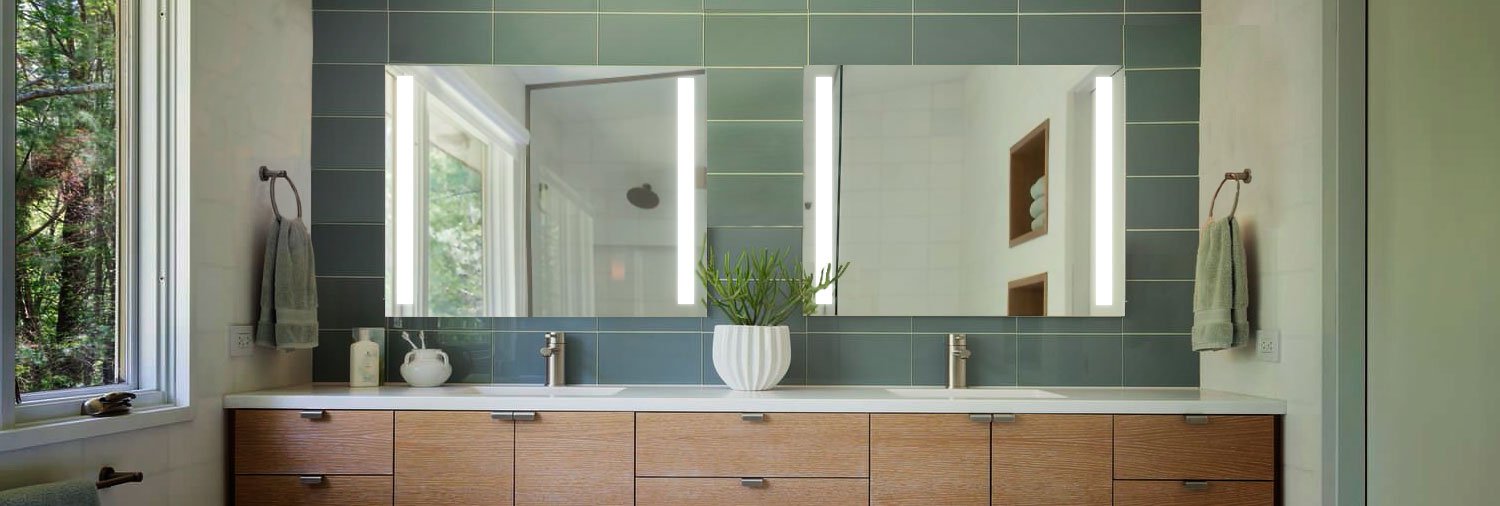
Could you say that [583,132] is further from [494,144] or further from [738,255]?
[738,255]

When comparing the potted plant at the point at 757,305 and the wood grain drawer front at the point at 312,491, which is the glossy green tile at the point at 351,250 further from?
the potted plant at the point at 757,305

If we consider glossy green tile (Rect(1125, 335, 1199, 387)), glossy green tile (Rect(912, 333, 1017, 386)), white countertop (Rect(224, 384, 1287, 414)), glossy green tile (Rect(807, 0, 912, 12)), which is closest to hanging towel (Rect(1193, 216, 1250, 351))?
white countertop (Rect(224, 384, 1287, 414))

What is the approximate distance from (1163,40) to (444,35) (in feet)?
7.33

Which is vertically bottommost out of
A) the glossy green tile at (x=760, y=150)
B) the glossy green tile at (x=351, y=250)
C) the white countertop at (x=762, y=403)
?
the white countertop at (x=762, y=403)

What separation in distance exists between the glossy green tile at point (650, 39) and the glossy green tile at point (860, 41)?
374mm

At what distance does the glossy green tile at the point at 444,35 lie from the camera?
135 inches

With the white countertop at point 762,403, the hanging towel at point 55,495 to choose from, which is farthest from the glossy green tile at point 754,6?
the hanging towel at point 55,495

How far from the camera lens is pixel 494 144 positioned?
338 centimetres

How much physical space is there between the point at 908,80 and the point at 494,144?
1.29 metres

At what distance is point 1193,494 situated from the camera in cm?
290

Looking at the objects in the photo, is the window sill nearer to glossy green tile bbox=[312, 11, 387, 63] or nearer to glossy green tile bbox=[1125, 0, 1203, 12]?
glossy green tile bbox=[312, 11, 387, 63]

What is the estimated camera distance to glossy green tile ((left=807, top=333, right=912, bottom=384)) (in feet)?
11.1

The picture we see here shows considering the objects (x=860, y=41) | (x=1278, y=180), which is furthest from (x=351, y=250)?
(x=1278, y=180)
